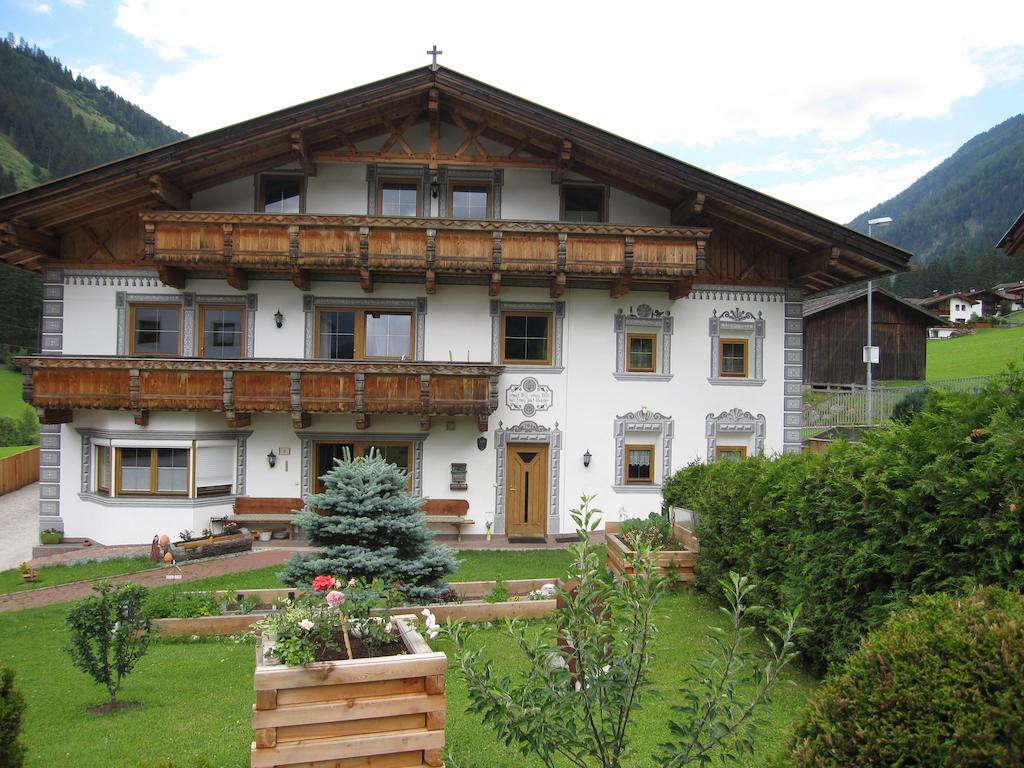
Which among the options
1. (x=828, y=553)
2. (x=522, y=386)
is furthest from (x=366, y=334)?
(x=828, y=553)

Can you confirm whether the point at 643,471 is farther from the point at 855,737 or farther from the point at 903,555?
the point at 855,737

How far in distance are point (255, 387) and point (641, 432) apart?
10.1 m

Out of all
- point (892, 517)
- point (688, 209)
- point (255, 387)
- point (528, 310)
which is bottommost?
point (892, 517)

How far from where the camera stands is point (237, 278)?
53.4ft

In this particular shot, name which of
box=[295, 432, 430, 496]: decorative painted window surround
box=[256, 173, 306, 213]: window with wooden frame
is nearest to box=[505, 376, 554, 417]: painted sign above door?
box=[295, 432, 430, 496]: decorative painted window surround

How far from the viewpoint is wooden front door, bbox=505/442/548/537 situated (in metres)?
17.1

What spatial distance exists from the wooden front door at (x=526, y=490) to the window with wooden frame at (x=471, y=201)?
21.2 feet

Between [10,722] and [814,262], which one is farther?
[814,262]

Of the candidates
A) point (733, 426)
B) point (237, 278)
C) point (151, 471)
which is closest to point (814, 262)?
point (733, 426)

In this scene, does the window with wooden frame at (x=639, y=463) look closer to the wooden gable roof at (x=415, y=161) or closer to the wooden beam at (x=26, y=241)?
the wooden gable roof at (x=415, y=161)

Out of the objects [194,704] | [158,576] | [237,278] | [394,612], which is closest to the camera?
[194,704]

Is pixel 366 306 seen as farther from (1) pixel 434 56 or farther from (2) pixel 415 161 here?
(1) pixel 434 56

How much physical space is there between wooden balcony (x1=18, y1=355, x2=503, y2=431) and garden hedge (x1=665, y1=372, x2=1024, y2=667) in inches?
347

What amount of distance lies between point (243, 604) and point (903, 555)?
903 centimetres
